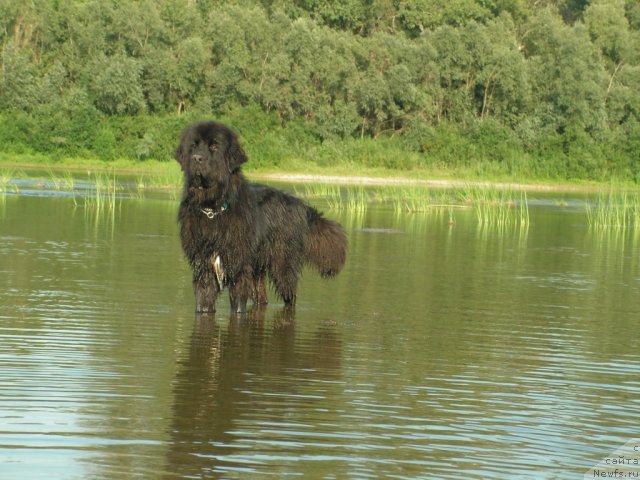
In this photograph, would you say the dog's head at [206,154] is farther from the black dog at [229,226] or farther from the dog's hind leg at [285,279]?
the dog's hind leg at [285,279]

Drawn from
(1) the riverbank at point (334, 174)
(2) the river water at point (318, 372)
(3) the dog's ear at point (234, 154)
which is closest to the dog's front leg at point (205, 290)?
(2) the river water at point (318, 372)

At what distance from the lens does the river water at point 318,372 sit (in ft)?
22.2

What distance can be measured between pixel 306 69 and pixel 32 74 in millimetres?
14886

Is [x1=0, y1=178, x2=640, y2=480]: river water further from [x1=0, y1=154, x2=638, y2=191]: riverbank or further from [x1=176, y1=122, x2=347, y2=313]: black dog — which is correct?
[x1=0, y1=154, x2=638, y2=191]: riverbank

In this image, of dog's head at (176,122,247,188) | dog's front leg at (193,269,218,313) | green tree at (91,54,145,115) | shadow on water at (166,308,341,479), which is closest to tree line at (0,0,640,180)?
green tree at (91,54,145,115)

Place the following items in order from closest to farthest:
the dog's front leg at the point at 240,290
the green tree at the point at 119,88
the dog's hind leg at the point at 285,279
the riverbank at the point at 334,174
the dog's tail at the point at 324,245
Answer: the dog's front leg at the point at 240,290, the dog's hind leg at the point at 285,279, the dog's tail at the point at 324,245, the riverbank at the point at 334,174, the green tree at the point at 119,88

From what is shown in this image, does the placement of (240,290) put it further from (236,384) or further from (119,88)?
(119,88)

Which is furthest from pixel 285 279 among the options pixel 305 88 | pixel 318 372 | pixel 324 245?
pixel 305 88

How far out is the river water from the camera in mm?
6754

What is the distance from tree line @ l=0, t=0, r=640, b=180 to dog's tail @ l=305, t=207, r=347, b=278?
138 feet

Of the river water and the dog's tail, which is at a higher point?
the dog's tail

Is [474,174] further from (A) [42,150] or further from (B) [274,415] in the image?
(B) [274,415]

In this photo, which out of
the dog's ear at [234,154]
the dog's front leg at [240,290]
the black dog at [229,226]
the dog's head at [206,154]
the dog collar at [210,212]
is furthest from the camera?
the dog's front leg at [240,290]

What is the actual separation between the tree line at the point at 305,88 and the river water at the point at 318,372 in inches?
1597
